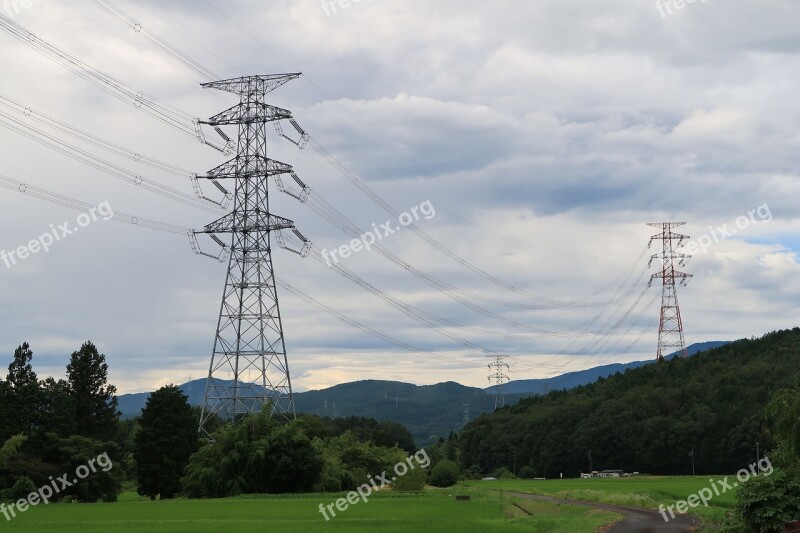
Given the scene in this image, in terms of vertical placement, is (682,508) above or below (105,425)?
below

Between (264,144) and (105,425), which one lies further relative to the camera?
(105,425)

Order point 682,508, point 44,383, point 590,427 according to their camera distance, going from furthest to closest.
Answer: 1. point 590,427
2. point 44,383
3. point 682,508

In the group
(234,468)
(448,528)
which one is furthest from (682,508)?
(234,468)

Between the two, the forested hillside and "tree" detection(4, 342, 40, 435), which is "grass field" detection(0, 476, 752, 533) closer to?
"tree" detection(4, 342, 40, 435)

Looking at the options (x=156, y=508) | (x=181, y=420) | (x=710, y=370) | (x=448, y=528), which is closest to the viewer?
(x=448, y=528)

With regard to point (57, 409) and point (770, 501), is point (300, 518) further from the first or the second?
point (57, 409)

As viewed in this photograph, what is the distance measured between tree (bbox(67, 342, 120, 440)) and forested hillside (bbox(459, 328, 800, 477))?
89998mm

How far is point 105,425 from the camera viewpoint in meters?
103

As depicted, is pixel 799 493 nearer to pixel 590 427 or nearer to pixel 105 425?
pixel 105 425

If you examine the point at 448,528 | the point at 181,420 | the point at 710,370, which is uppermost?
the point at 710,370

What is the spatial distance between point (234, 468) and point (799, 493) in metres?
54.5

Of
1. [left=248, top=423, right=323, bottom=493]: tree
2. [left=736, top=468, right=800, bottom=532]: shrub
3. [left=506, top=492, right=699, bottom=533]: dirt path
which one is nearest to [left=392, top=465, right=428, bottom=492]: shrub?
[left=248, top=423, right=323, bottom=493]: tree

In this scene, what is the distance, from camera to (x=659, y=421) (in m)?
156

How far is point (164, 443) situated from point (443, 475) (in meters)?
41.2
